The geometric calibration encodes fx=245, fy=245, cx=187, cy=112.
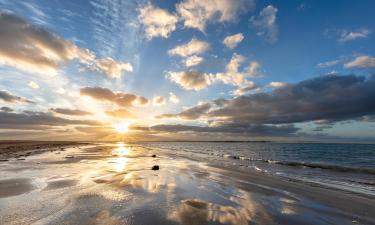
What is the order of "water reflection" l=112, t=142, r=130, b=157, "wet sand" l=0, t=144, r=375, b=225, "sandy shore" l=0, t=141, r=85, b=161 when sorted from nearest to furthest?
"wet sand" l=0, t=144, r=375, b=225, "sandy shore" l=0, t=141, r=85, b=161, "water reflection" l=112, t=142, r=130, b=157

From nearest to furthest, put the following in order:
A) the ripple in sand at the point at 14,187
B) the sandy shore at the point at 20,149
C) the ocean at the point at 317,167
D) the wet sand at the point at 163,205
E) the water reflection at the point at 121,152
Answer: the wet sand at the point at 163,205 < the ripple in sand at the point at 14,187 < the ocean at the point at 317,167 < the sandy shore at the point at 20,149 < the water reflection at the point at 121,152

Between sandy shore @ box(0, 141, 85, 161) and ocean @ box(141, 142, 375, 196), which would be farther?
sandy shore @ box(0, 141, 85, 161)

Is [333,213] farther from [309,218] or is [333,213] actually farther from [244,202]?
[244,202]

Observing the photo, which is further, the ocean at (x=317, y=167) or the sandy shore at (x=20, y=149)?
the sandy shore at (x=20, y=149)

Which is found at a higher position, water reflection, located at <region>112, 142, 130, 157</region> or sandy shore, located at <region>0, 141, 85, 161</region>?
sandy shore, located at <region>0, 141, 85, 161</region>

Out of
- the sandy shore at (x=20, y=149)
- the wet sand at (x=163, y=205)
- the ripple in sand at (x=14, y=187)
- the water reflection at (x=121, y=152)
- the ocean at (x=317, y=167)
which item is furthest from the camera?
the water reflection at (x=121, y=152)

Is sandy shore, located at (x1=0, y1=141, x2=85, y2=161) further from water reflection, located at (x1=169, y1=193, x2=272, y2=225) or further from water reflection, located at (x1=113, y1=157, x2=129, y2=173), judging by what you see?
water reflection, located at (x1=169, y1=193, x2=272, y2=225)

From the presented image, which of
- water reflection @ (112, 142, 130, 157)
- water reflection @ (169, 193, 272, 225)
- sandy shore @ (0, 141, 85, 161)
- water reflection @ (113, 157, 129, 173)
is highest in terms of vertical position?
sandy shore @ (0, 141, 85, 161)

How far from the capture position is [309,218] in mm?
7863

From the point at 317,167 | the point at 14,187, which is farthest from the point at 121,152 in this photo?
the point at 14,187

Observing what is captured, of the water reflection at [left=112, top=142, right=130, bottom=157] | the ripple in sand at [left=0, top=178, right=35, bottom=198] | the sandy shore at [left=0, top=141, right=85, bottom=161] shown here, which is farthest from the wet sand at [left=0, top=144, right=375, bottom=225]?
the water reflection at [left=112, top=142, right=130, bottom=157]

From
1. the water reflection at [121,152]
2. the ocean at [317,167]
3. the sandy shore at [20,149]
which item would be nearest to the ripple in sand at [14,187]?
the sandy shore at [20,149]

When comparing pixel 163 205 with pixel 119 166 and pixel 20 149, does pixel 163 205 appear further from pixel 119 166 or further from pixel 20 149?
pixel 20 149

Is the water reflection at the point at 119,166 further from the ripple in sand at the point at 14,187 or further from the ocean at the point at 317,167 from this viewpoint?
the ocean at the point at 317,167
